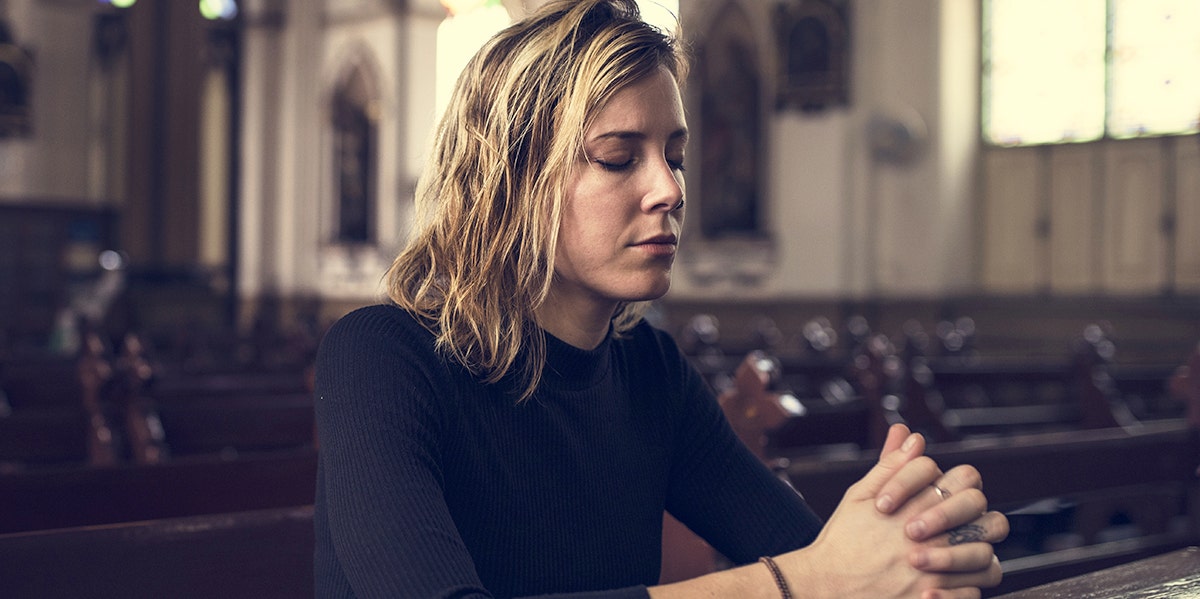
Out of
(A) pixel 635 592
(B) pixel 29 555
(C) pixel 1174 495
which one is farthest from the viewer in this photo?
(C) pixel 1174 495

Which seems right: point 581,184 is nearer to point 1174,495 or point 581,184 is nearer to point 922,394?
point 1174,495

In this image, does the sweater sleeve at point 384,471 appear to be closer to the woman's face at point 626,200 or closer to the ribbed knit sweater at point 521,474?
the ribbed knit sweater at point 521,474

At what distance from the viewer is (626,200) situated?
60.7 inches

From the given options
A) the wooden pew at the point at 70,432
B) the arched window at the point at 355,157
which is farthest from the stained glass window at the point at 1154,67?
the wooden pew at the point at 70,432

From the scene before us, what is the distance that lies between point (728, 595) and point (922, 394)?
3254 mm

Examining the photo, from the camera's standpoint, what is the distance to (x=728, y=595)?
135 centimetres

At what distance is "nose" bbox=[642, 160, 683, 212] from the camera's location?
152 cm

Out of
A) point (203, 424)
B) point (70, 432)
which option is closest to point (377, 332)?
point (203, 424)

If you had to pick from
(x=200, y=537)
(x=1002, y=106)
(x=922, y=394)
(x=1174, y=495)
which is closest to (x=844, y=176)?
(x=1002, y=106)

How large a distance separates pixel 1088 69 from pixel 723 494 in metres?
11.0

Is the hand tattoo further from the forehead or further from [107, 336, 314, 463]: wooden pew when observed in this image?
[107, 336, 314, 463]: wooden pew

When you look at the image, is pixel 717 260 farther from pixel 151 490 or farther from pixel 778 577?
pixel 778 577

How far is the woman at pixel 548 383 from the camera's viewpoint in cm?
136

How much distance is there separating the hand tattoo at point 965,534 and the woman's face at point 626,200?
1.52 feet
